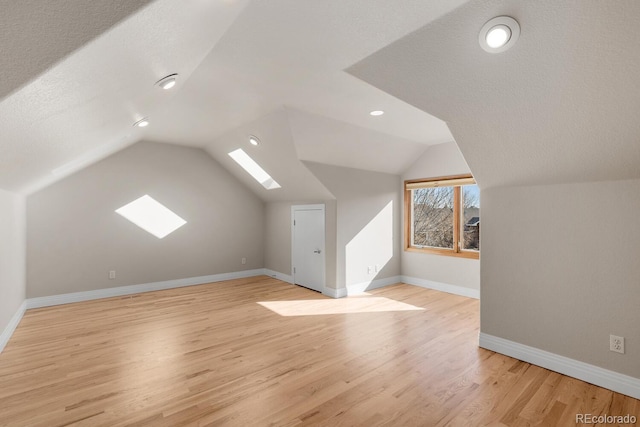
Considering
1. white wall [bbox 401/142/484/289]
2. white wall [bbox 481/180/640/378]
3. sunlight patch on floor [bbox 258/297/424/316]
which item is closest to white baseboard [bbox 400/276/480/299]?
white wall [bbox 401/142/484/289]

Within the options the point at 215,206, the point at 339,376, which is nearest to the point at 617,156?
the point at 339,376

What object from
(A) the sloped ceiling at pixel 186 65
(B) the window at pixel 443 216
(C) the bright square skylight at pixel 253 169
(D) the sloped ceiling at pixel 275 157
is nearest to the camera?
(A) the sloped ceiling at pixel 186 65

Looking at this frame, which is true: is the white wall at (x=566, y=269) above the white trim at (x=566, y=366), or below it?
above

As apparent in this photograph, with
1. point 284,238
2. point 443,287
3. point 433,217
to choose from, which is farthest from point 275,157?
point 443,287

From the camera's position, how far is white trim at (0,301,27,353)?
10.00 ft

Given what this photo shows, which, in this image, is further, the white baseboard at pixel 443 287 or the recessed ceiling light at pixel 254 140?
the white baseboard at pixel 443 287

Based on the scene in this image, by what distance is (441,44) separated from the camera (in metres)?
1.84

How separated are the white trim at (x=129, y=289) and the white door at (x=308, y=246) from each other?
1383 millimetres

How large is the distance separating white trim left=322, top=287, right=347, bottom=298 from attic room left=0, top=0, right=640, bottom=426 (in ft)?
0.17

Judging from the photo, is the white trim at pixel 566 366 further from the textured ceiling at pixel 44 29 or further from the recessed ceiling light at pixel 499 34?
the textured ceiling at pixel 44 29

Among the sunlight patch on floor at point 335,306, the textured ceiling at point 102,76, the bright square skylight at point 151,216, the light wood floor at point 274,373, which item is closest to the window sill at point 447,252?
the light wood floor at point 274,373

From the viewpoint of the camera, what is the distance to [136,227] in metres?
5.10

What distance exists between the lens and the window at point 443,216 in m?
4.84

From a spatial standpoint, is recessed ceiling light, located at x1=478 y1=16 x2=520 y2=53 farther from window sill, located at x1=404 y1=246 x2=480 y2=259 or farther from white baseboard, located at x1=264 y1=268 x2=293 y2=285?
white baseboard, located at x1=264 y1=268 x2=293 y2=285
